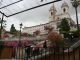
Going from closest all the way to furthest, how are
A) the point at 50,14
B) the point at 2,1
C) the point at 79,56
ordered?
the point at 79,56 < the point at 2,1 < the point at 50,14

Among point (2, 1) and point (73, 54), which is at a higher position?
point (2, 1)

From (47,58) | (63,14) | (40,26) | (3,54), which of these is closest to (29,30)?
(40,26)

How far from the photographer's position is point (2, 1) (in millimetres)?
9242

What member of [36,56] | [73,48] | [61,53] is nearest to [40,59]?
[36,56]

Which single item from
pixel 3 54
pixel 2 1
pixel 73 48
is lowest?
pixel 3 54

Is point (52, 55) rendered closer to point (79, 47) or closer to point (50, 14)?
point (79, 47)

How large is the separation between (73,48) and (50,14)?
70.1 metres

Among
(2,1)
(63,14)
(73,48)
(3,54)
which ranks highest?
(63,14)

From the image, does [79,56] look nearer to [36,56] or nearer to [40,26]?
[36,56]

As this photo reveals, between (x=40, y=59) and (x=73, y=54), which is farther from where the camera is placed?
(x=40, y=59)

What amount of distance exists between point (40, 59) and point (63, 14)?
219ft

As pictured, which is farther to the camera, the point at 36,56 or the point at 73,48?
the point at 36,56

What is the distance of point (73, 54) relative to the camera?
520 centimetres

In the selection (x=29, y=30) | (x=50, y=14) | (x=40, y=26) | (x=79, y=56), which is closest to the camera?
(x=79, y=56)
